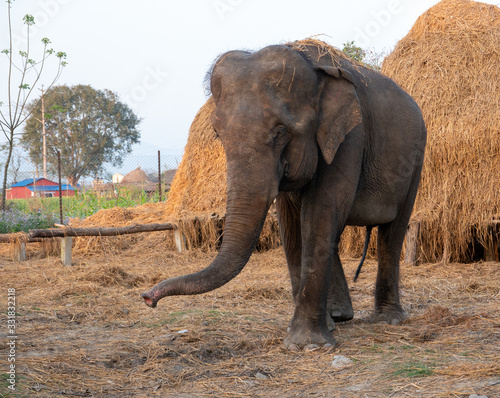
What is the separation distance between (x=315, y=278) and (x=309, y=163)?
0.80m

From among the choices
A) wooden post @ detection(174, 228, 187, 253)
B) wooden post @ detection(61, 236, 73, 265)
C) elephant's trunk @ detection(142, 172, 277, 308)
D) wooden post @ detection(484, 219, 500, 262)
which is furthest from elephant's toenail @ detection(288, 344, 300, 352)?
wooden post @ detection(174, 228, 187, 253)

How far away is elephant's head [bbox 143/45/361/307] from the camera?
3688mm

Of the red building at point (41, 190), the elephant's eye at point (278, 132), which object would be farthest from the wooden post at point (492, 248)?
the red building at point (41, 190)

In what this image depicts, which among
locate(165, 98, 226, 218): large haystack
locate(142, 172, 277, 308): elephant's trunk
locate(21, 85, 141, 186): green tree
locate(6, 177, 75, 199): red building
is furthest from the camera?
locate(21, 85, 141, 186): green tree

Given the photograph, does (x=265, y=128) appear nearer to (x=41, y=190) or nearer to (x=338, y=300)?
(x=338, y=300)

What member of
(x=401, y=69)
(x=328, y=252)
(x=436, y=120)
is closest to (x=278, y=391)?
(x=328, y=252)

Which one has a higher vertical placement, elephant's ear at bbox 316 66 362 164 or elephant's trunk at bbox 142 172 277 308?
elephant's ear at bbox 316 66 362 164

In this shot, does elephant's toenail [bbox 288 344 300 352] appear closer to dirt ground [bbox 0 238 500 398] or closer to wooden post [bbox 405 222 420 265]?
dirt ground [bbox 0 238 500 398]

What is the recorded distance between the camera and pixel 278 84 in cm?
390

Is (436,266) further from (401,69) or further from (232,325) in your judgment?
(232,325)

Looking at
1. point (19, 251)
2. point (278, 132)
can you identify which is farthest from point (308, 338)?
point (19, 251)

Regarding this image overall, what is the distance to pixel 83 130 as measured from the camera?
3453 cm

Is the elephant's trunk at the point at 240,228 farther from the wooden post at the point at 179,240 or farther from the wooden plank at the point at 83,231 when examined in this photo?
the wooden post at the point at 179,240

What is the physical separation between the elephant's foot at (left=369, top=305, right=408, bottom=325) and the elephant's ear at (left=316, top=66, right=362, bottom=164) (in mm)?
1769
